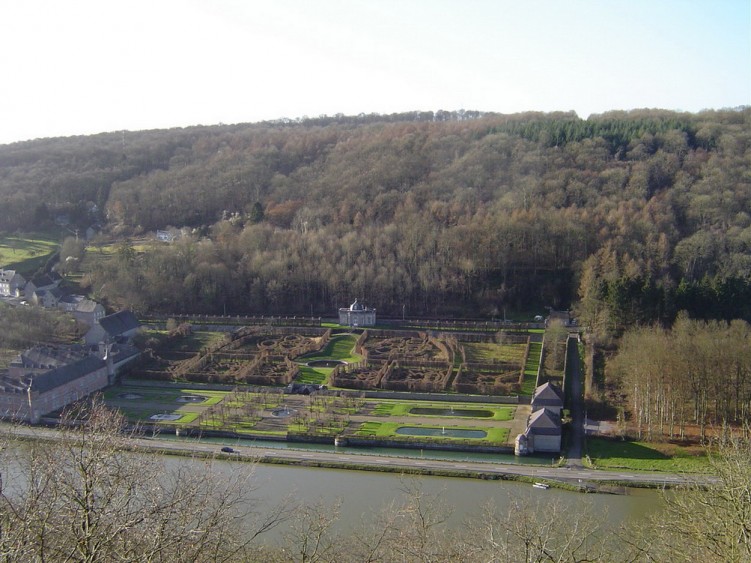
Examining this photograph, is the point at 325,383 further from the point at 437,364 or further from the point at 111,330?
the point at 111,330

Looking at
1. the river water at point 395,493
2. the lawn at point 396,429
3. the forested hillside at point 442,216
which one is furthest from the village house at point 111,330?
the lawn at point 396,429

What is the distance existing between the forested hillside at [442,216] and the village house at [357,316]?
3.29 metres

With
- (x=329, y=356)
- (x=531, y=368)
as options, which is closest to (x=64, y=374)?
(x=329, y=356)

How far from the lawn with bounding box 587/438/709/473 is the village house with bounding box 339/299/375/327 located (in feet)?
56.6

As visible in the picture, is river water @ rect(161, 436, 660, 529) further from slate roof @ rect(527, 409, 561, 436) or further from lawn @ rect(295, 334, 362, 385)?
lawn @ rect(295, 334, 362, 385)

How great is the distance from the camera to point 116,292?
4178 centimetres

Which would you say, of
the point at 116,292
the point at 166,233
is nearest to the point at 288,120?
the point at 166,233

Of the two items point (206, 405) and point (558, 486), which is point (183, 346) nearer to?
point (206, 405)

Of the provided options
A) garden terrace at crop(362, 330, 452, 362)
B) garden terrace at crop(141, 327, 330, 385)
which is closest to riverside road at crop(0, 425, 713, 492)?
garden terrace at crop(141, 327, 330, 385)

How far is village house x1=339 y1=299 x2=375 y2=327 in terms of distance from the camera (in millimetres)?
37656

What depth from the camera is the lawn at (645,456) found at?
20.2m

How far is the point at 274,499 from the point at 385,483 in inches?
127

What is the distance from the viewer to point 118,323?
114 ft

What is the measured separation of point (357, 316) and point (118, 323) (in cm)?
1231
